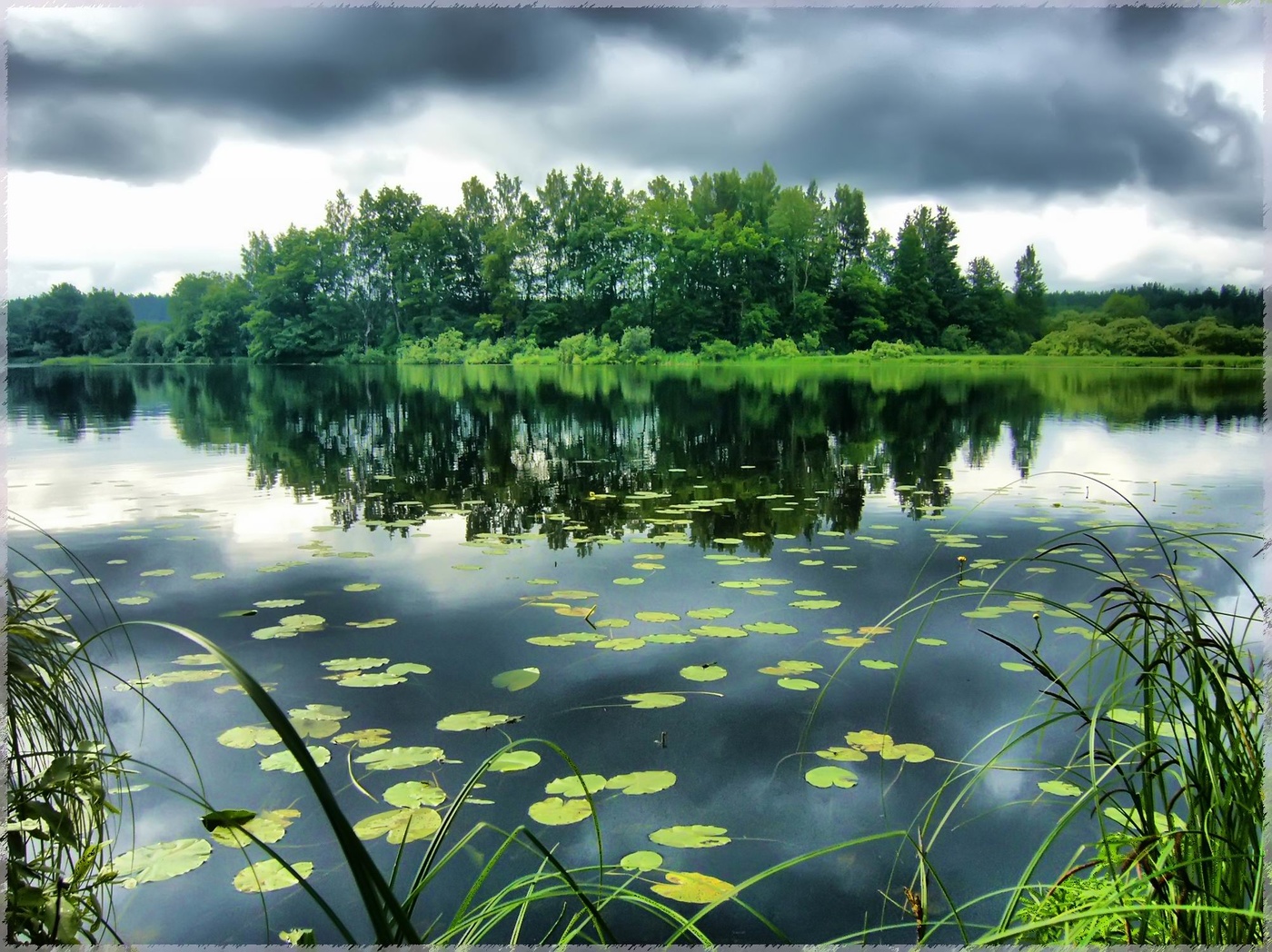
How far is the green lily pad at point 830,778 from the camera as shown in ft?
6.61

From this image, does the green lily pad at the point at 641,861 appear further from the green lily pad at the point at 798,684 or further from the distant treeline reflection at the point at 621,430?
the distant treeline reflection at the point at 621,430

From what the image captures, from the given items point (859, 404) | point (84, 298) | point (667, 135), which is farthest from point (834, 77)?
point (84, 298)

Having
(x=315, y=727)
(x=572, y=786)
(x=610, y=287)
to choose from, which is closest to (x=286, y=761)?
Result: (x=315, y=727)

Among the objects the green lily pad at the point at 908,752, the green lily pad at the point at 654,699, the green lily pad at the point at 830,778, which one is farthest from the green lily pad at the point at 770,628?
the green lily pad at the point at 830,778

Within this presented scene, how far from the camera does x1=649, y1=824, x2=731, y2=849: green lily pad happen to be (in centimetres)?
178

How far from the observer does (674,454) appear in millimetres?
7617

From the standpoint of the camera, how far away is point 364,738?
7.27 feet

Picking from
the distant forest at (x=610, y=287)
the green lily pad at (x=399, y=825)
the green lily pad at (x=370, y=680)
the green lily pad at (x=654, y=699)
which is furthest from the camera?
the distant forest at (x=610, y=287)

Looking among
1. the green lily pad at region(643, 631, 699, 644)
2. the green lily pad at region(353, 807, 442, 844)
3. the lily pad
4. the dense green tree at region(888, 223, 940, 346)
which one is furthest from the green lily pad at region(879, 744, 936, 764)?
the dense green tree at region(888, 223, 940, 346)

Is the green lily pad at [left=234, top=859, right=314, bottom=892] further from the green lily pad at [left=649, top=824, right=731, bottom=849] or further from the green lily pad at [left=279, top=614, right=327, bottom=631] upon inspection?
the green lily pad at [left=279, top=614, right=327, bottom=631]

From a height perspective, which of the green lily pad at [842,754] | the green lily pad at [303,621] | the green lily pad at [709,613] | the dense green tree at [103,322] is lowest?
the green lily pad at [842,754]

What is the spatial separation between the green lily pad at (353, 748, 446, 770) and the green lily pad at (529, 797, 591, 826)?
13.5 inches

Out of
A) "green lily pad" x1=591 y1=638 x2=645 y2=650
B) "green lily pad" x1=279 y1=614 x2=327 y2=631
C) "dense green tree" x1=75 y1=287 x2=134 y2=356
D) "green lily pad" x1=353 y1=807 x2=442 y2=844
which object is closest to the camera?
"green lily pad" x1=353 y1=807 x2=442 y2=844

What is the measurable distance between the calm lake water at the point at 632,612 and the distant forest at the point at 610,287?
397 inches
